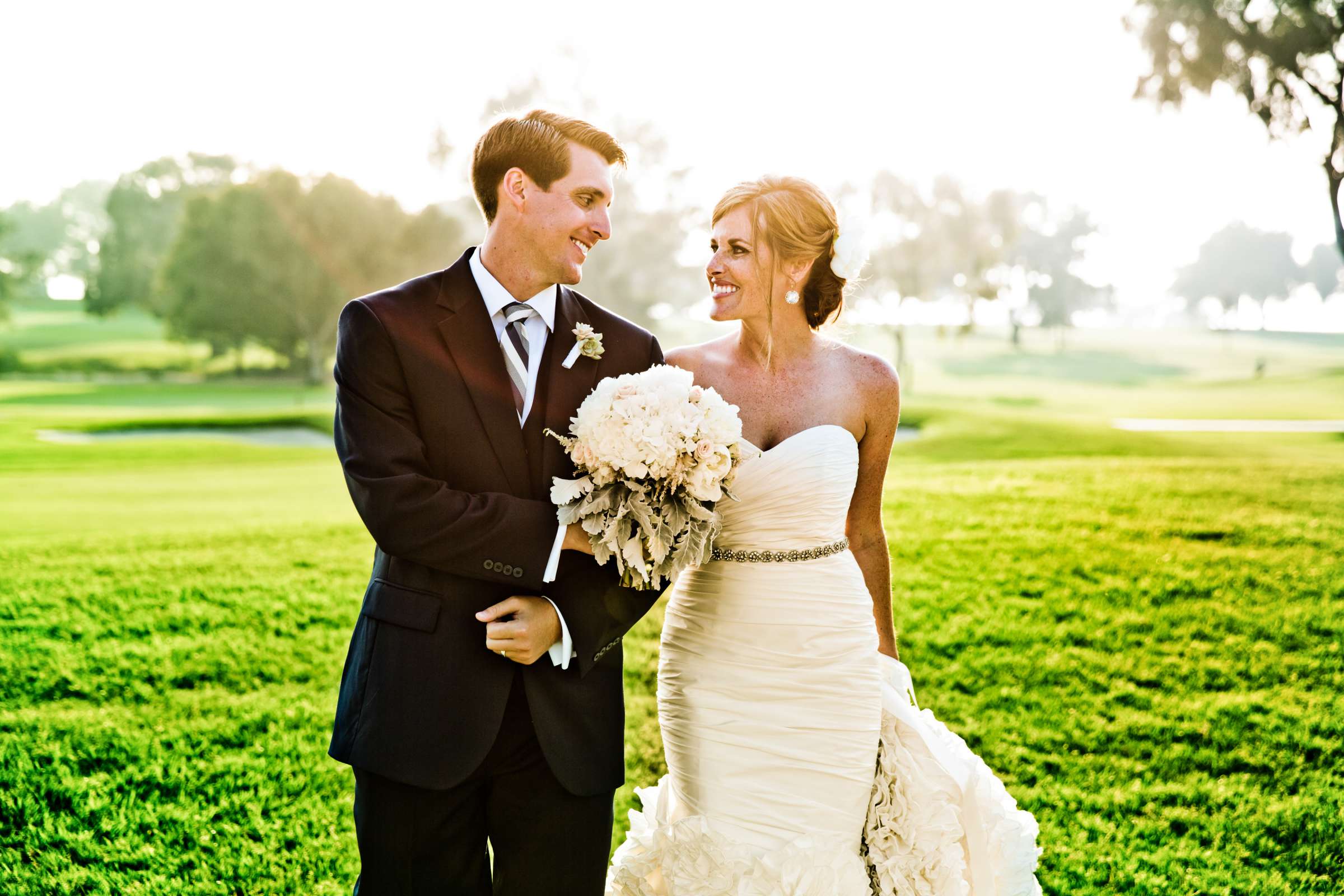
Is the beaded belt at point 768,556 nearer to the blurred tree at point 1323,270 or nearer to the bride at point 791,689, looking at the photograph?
the bride at point 791,689

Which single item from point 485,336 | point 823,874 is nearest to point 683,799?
point 823,874

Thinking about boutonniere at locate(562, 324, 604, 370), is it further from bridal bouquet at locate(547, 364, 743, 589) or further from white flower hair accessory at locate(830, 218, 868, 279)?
white flower hair accessory at locate(830, 218, 868, 279)

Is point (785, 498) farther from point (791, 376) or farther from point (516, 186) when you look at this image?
point (516, 186)

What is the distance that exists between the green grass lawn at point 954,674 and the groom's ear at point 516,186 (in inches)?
129

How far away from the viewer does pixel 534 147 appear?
2652mm

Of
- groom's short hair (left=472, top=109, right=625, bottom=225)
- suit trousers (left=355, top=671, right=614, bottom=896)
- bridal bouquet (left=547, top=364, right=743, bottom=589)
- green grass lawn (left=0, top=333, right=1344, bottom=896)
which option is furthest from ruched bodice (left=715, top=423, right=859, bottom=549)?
green grass lawn (left=0, top=333, right=1344, bottom=896)

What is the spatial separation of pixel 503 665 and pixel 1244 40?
883 inches

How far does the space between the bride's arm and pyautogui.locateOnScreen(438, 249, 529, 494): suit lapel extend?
1.45 m

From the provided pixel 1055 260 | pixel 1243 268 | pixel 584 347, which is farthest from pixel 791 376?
pixel 1243 268

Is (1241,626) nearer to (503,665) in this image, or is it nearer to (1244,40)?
(503,665)

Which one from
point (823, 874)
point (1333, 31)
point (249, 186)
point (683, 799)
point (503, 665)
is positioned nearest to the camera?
point (503, 665)

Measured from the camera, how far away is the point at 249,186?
1581 inches

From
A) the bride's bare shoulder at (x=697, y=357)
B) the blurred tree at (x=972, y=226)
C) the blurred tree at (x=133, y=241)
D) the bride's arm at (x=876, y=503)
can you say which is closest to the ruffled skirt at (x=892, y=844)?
the bride's arm at (x=876, y=503)

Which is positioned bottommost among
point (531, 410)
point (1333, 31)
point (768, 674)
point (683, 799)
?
point (683, 799)
